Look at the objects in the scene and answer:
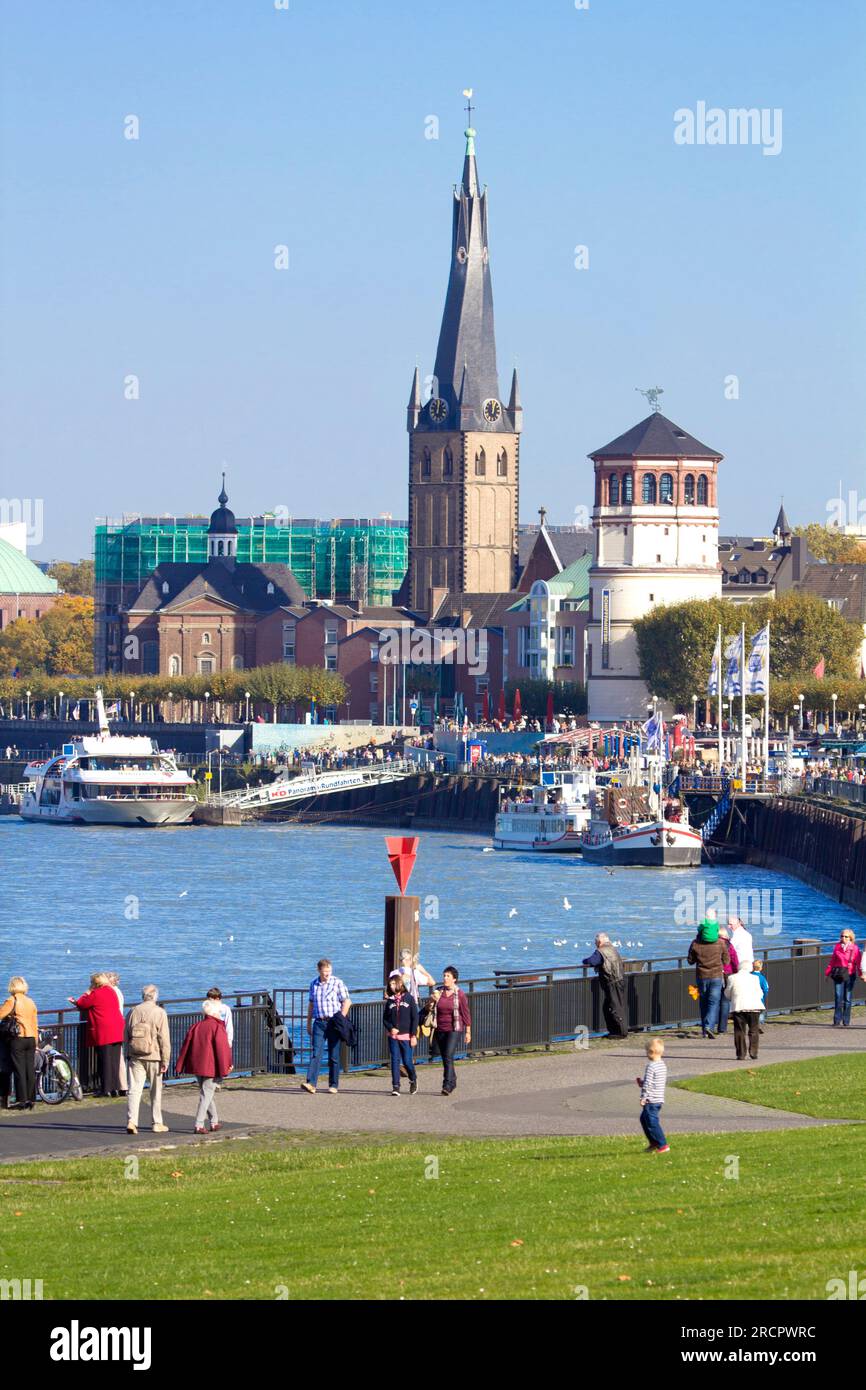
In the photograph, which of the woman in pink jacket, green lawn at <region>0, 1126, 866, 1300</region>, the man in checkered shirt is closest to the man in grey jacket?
green lawn at <region>0, 1126, 866, 1300</region>

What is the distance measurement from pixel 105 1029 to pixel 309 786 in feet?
391

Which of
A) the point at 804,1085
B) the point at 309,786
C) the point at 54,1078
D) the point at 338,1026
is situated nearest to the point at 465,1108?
the point at 338,1026

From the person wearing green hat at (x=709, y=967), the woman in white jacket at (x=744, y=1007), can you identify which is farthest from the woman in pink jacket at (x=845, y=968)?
the woman in white jacket at (x=744, y=1007)

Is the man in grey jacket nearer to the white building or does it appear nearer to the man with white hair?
the man with white hair

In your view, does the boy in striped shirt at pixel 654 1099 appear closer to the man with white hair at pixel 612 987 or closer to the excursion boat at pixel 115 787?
the man with white hair at pixel 612 987

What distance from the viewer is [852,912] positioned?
77062mm

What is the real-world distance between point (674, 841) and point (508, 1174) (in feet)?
272

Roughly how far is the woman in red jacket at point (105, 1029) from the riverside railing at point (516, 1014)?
7.6 inches

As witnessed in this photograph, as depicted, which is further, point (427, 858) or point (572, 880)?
point (427, 858)

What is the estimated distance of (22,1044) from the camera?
80.6ft

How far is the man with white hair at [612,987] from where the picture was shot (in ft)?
98.4

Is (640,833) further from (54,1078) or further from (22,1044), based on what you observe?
(22,1044)

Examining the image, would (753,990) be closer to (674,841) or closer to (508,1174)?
(508,1174)
